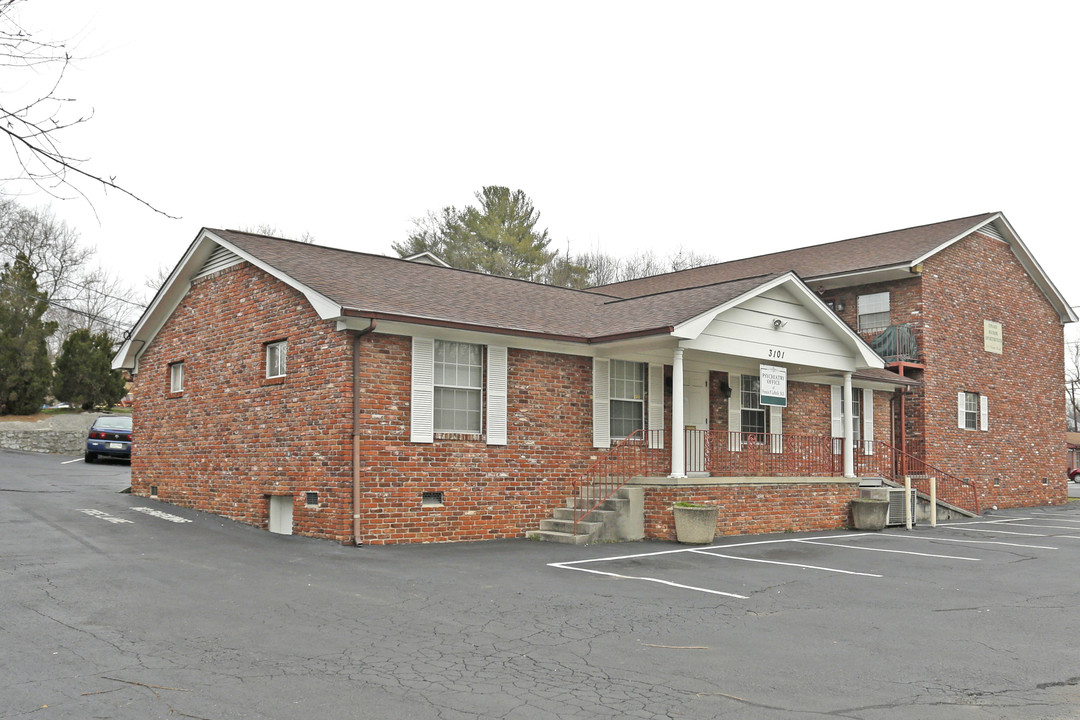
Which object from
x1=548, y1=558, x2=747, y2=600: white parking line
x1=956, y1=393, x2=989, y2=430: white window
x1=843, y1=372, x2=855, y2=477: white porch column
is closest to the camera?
x1=548, y1=558, x2=747, y2=600: white parking line

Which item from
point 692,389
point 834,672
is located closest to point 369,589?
point 834,672

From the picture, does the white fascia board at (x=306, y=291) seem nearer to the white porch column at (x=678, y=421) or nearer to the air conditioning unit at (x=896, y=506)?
the white porch column at (x=678, y=421)

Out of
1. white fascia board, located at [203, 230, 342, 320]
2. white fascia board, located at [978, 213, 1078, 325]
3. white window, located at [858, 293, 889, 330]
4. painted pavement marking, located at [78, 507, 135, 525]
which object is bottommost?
painted pavement marking, located at [78, 507, 135, 525]

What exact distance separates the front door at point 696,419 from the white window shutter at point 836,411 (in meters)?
4.17

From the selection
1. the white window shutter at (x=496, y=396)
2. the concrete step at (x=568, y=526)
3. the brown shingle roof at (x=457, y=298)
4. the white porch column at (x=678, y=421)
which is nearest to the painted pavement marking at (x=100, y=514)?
the brown shingle roof at (x=457, y=298)

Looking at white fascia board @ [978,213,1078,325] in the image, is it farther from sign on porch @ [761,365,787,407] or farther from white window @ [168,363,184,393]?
white window @ [168,363,184,393]

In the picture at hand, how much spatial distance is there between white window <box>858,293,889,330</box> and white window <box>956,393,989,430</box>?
3005 mm

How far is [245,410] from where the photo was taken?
15320 millimetres

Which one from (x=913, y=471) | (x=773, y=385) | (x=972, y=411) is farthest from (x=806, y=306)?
(x=972, y=411)

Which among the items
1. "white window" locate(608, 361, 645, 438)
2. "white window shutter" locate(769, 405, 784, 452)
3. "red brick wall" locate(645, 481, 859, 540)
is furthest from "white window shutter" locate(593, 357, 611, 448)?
"white window shutter" locate(769, 405, 784, 452)

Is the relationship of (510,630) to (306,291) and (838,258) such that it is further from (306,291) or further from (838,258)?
(838,258)

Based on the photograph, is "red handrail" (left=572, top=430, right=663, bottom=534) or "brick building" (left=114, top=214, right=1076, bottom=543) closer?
"brick building" (left=114, top=214, right=1076, bottom=543)

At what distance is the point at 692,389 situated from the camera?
59.9 feet

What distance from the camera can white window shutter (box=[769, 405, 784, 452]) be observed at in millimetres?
19203
